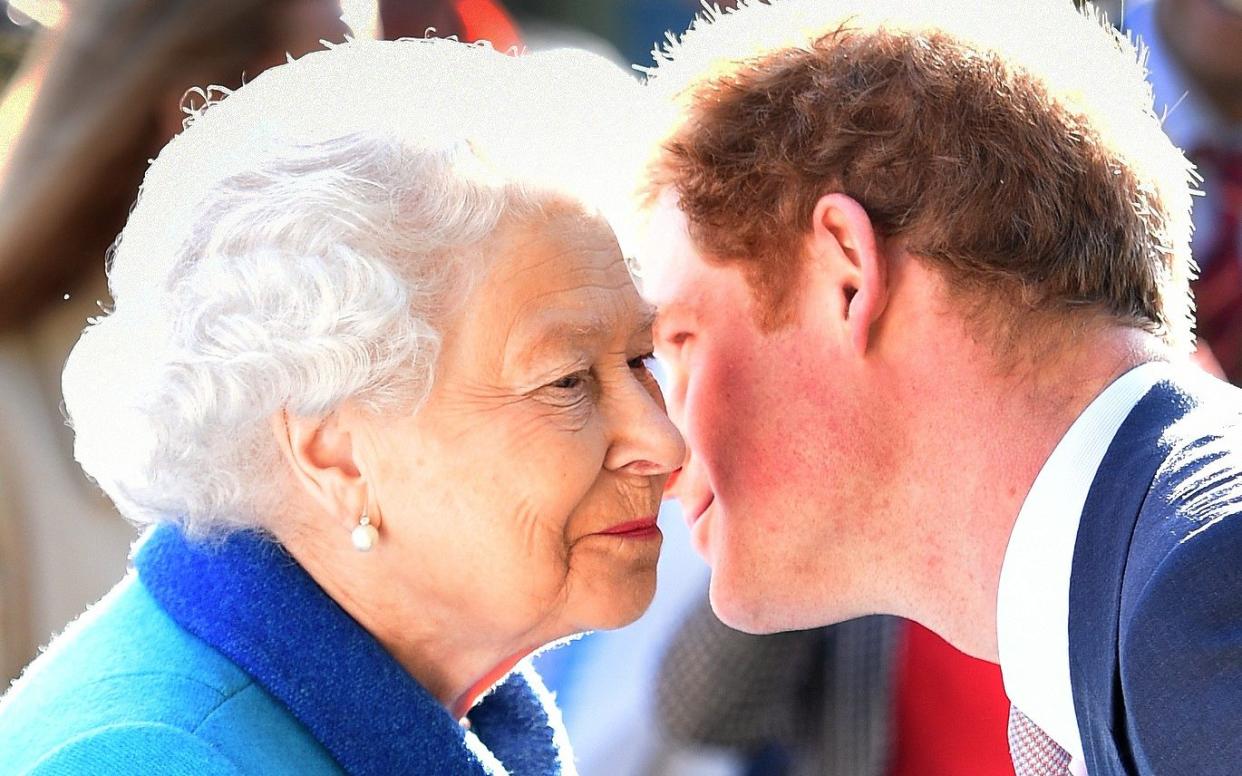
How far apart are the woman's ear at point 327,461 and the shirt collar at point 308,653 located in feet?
0.28

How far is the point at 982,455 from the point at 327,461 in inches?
34.0

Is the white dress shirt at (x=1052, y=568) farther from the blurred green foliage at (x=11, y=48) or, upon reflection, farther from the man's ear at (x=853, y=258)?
the blurred green foliage at (x=11, y=48)

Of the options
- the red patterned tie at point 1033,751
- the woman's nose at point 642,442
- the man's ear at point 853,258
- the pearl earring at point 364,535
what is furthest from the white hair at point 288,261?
the red patterned tie at point 1033,751

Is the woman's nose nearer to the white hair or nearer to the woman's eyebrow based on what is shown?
the woman's eyebrow

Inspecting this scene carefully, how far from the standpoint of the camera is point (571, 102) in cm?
166

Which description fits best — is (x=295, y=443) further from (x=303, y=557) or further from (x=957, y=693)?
(x=957, y=693)

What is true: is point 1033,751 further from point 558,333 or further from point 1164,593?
point 558,333

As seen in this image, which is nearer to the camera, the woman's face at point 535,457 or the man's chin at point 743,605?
the woman's face at point 535,457

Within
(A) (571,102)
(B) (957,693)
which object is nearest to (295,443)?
(A) (571,102)

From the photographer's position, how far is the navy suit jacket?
1.25 m

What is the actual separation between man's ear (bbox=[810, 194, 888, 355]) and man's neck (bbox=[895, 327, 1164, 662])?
0.40 feet

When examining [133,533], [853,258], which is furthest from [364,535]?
[133,533]

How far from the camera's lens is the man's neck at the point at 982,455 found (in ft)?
5.57

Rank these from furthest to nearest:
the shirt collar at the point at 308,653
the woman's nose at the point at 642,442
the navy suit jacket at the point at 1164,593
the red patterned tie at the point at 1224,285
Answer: the red patterned tie at the point at 1224,285 → the woman's nose at the point at 642,442 → the shirt collar at the point at 308,653 → the navy suit jacket at the point at 1164,593
